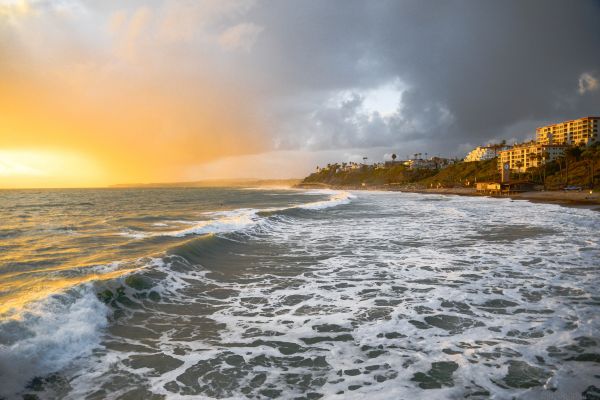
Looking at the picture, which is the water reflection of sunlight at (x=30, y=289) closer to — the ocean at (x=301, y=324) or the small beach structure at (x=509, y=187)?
the ocean at (x=301, y=324)

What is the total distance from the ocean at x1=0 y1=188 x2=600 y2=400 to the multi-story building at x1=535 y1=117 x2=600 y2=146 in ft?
486

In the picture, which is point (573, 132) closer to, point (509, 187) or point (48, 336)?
point (509, 187)

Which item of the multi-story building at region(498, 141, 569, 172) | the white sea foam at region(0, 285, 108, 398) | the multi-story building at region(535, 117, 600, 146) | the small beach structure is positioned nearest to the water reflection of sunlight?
the white sea foam at region(0, 285, 108, 398)

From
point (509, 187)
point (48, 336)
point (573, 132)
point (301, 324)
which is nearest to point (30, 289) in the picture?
point (48, 336)

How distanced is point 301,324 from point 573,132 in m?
168

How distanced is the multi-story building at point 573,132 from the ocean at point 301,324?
486ft

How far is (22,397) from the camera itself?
4.91 m

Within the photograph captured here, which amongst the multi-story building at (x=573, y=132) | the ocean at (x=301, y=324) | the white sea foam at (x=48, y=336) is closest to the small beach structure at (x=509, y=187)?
the multi-story building at (x=573, y=132)

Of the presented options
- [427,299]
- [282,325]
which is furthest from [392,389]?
[427,299]

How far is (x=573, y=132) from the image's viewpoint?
13375 cm

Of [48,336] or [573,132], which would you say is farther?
[573,132]

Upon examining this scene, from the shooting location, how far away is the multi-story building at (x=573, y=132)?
126 meters

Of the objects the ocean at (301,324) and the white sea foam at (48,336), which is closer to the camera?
the ocean at (301,324)

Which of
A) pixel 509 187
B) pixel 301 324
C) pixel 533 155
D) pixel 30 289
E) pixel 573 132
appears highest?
pixel 573 132
